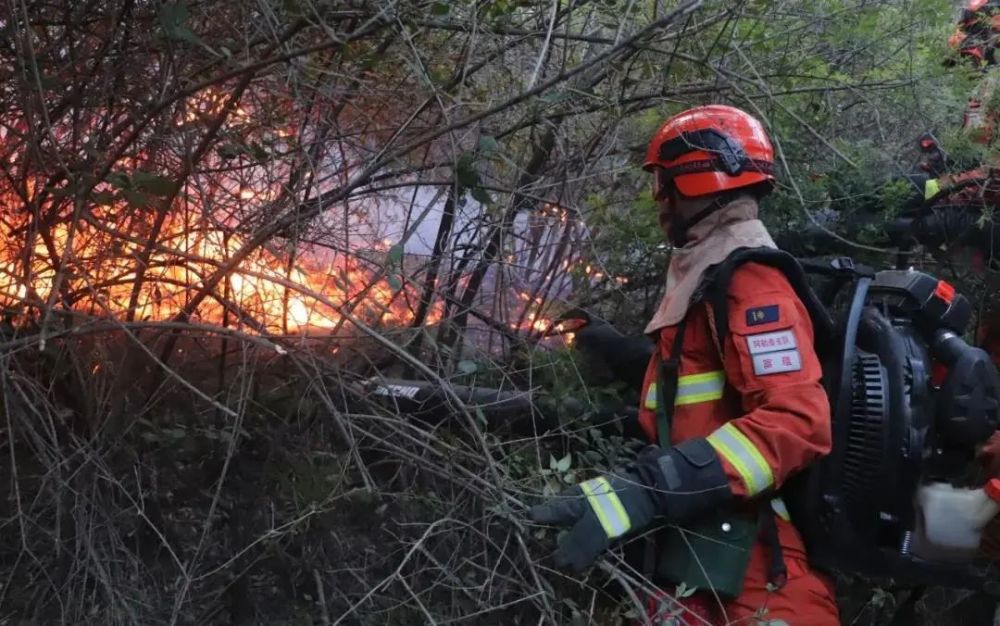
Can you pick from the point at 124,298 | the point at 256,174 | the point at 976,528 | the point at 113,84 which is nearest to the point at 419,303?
the point at 256,174

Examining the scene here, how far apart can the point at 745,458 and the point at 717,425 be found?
0.23 m

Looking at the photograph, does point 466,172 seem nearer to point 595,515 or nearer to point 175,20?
point 175,20

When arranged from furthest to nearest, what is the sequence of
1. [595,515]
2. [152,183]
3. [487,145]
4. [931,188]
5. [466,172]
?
[931,188], [466,172], [487,145], [152,183], [595,515]

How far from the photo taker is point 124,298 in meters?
2.78

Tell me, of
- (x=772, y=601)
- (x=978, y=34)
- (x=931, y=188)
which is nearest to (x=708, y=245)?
(x=772, y=601)

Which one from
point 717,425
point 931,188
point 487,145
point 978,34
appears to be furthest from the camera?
point 978,34

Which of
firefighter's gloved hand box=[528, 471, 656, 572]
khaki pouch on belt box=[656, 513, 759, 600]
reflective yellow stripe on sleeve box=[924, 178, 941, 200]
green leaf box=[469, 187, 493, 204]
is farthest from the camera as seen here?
reflective yellow stripe on sleeve box=[924, 178, 941, 200]

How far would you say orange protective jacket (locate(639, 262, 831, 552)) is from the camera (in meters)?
2.23

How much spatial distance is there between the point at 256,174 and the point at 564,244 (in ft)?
4.11

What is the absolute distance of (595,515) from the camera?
87.7 inches

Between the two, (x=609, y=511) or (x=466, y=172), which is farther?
A: (x=466, y=172)

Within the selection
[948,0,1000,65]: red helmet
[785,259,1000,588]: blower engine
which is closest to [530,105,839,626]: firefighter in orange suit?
[785,259,1000,588]: blower engine

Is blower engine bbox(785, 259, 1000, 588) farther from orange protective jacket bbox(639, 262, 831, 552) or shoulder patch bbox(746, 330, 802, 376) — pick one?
shoulder patch bbox(746, 330, 802, 376)

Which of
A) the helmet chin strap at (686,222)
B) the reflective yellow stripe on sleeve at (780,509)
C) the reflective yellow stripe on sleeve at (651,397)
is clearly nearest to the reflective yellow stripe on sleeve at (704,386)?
the reflective yellow stripe on sleeve at (651,397)
